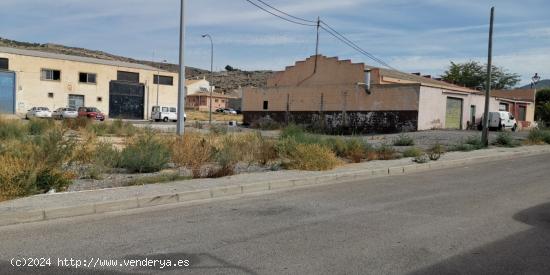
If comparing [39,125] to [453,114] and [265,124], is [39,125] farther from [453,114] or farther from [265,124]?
[453,114]

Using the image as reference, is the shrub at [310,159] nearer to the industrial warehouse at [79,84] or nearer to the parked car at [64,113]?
the parked car at [64,113]

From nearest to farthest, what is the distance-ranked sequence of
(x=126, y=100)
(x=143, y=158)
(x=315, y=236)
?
(x=315, y=236), (x=143, y=158), (x=126, y=100)

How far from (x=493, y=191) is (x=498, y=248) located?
18.8 feet

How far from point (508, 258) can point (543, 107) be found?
72.8 meters

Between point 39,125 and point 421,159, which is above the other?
point 39,125

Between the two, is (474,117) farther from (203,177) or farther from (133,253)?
(133,253)

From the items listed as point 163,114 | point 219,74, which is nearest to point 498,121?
point 163,114

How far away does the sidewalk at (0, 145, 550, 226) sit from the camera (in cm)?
833

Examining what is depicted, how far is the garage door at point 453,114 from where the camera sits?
150 feet

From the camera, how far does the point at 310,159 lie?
15062 millimetres

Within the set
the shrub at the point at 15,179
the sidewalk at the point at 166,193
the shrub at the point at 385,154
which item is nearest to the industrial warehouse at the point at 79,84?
the shrub at the point at 385,154

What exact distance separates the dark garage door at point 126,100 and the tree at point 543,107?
50.6 m

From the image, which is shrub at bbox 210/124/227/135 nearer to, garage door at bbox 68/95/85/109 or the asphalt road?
the asphalt road

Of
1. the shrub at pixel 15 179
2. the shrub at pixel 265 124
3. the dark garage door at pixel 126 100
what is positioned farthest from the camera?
the dark garage door at pixel 126 100
